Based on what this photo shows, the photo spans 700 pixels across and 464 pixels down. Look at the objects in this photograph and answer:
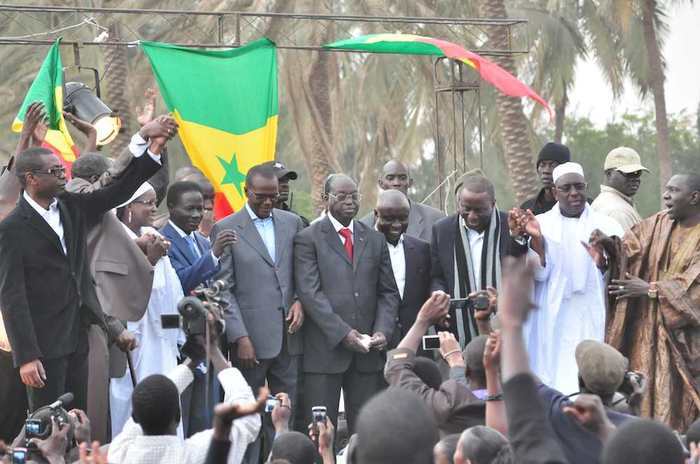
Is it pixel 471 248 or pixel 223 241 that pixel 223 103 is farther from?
pixel 471 248

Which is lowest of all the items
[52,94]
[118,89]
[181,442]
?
[181,442]

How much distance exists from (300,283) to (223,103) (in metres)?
2.60

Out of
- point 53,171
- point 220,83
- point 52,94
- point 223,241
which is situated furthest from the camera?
point 220,83

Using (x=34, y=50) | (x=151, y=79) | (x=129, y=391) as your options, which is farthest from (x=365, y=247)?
(x=34, y=50)

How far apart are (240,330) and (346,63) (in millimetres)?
17435

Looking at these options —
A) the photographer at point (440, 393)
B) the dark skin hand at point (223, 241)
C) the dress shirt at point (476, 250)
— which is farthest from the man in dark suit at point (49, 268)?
the dress shirt at point (476, 250)

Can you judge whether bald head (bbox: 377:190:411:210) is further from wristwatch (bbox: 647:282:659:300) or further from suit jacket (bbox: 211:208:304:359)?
wristwatch (bbox: 647:282:659:300)

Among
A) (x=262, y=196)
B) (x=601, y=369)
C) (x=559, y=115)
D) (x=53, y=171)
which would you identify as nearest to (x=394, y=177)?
(x=262, y=196)

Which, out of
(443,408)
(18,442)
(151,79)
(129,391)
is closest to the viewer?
(443,408)

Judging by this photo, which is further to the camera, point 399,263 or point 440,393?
point 399,263

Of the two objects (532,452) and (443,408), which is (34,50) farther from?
(532,452)

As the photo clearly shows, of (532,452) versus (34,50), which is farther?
(34,50)

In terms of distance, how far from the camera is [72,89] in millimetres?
12305

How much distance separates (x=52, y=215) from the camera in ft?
29.8
